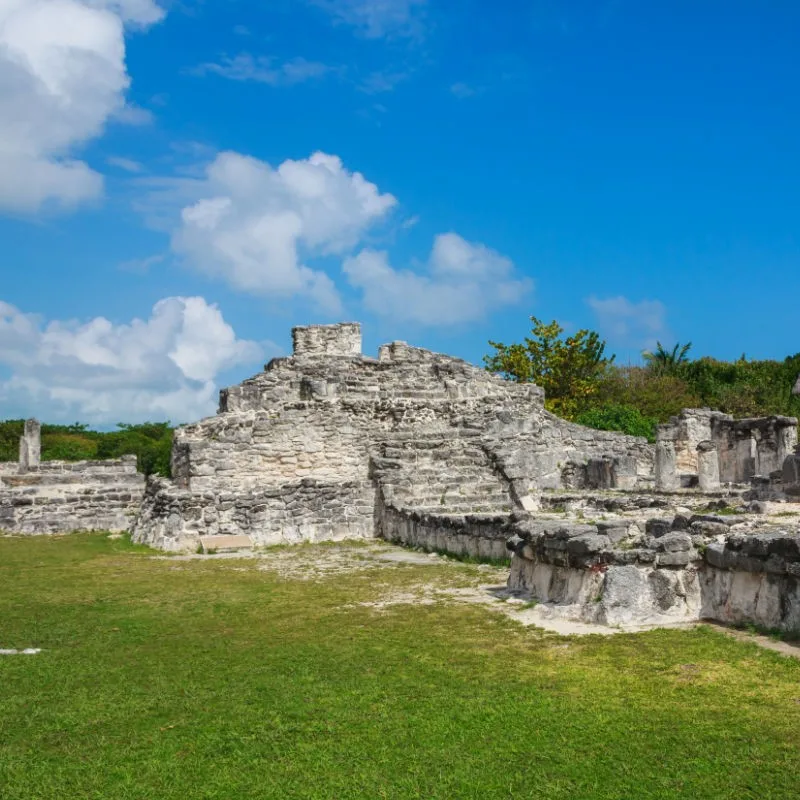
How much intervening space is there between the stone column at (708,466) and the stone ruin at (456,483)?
3 centimetres

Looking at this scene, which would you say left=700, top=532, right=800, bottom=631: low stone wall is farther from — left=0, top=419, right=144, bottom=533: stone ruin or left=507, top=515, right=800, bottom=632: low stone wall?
left=0, top=419, right=144, bottom=533: stone ruin

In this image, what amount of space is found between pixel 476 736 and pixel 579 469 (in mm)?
13424

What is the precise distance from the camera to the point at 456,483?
600 inches

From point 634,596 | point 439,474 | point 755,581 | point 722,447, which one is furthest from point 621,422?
point 755,581

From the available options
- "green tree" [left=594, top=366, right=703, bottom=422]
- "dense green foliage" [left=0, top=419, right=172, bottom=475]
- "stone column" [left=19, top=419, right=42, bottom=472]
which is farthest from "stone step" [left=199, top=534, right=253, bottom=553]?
"green tree" [left=594, top=366, right=703, bottom=422]

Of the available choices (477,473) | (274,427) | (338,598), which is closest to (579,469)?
(477,473)

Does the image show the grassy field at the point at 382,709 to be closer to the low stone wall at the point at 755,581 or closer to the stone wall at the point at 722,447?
the low stone wall at the point at 755,581

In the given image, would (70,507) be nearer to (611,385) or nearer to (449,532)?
(449,532)

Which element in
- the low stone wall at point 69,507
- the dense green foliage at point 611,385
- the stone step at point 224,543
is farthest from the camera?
the dense green foliage at point 611,385

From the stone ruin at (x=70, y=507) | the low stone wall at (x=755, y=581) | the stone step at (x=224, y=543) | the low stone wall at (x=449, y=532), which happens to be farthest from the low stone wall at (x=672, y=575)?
the stone ruin at (x=70, y=507)

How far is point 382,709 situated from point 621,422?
2396 centimetres

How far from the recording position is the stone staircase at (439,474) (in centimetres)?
1462

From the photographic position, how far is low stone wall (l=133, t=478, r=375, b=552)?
1353cm

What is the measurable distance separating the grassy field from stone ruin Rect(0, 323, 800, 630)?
83 cm
